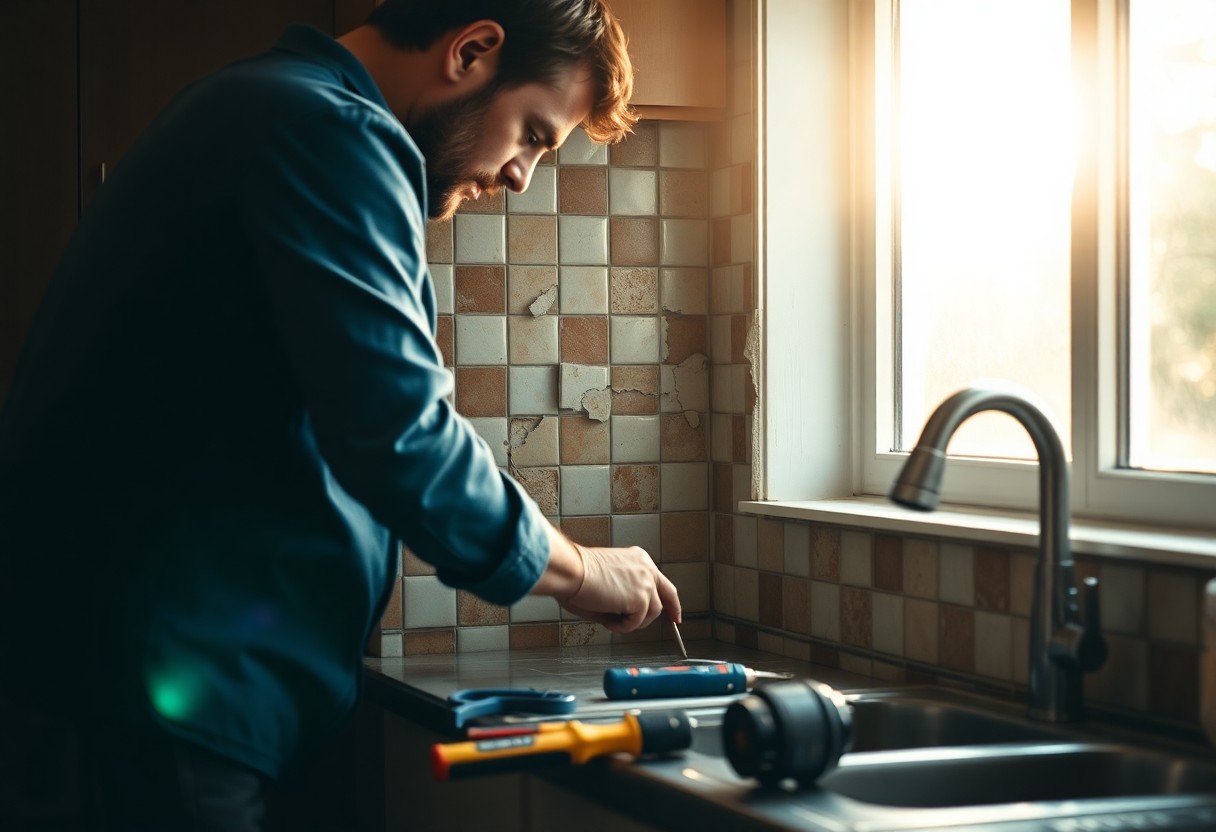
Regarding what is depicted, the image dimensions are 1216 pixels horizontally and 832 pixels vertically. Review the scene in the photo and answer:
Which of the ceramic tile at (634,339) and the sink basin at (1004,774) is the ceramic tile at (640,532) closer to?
the ceramic tile at (634,339)

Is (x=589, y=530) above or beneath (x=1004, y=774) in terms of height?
above

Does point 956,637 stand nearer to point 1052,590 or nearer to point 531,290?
point 1052,590

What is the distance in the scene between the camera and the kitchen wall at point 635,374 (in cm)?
202

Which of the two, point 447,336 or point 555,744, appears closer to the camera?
point 555,744

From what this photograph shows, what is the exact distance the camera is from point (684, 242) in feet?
7.06

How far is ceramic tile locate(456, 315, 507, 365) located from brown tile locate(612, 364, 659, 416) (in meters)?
0.18

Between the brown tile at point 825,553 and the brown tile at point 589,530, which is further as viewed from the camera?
the brown tile at point 589,530

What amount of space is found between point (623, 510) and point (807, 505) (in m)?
0.33

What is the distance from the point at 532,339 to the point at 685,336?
0.25m

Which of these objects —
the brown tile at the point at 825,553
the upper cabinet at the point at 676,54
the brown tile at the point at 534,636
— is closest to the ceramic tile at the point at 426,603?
the brown tile at the point at 534,636

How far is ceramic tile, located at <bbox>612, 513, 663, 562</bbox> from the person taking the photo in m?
2.12

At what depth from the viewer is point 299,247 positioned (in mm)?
1112

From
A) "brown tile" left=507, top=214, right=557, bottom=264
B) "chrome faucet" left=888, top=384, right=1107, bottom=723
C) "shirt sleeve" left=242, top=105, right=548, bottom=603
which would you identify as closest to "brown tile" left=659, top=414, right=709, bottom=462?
"brown tile" left=507, top=214, right=557, bottom=264

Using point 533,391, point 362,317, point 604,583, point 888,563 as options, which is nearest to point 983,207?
point 888,563
